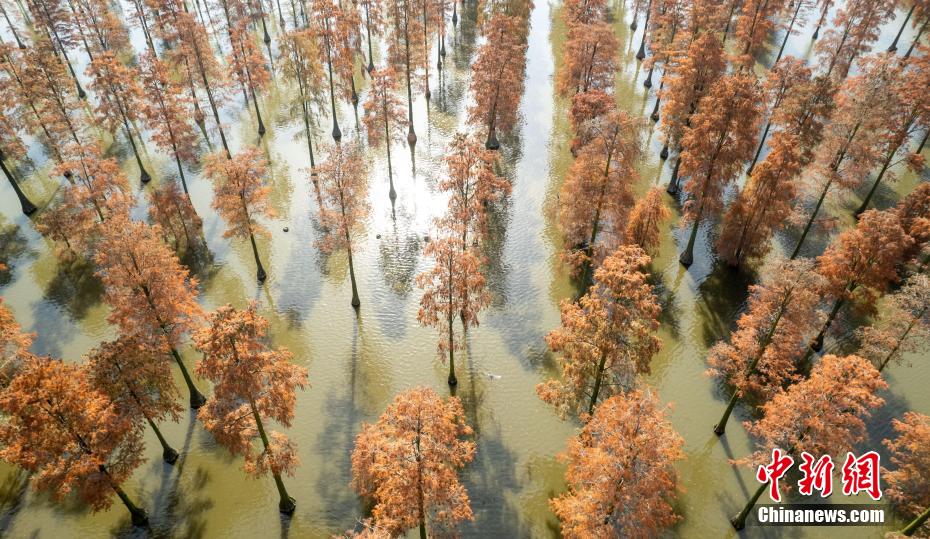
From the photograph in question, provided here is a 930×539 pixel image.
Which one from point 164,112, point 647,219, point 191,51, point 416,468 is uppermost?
point 191,51

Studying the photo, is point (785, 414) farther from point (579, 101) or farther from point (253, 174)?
point (253, 174)

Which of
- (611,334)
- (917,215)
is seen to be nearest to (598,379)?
(611,334)

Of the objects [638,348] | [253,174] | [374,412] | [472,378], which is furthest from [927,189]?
[253,174]

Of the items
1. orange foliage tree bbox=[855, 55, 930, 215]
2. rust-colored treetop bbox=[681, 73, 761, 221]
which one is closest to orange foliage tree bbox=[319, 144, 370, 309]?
rust-colored treetop bbox=[681, 73, 761, 221]

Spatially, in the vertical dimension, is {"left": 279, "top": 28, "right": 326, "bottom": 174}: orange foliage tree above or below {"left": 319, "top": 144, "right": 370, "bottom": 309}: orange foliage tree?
above

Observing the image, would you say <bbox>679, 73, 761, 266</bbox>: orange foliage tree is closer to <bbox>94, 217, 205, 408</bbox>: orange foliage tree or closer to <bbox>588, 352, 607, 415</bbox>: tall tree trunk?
<bbox>588, 352, 607, 415</bbox>: tall tree trunk

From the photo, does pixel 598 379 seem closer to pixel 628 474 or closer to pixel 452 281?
pixel 628 474
